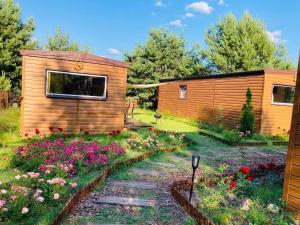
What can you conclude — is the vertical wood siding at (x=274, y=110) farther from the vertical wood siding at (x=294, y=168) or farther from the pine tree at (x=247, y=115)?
the vertical wood siding at (x=294, y=168)

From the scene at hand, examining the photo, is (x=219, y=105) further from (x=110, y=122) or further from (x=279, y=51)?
(x=279, y=51)

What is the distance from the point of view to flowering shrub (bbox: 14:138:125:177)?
17.4ft

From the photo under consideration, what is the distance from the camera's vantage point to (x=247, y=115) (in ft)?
39.5

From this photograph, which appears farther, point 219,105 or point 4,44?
point 4,44

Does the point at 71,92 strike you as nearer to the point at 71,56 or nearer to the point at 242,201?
the point at 71,56

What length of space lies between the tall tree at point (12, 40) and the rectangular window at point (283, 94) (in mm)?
18417

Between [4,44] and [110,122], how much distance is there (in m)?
16.6

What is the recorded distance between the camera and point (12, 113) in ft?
34.6

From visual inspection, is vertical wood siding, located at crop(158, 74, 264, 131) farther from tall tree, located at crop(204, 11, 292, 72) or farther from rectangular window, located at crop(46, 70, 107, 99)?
tall tree, located at crop(204, 11, 292, 72)

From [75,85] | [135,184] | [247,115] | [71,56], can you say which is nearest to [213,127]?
[247,115]

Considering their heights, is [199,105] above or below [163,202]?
above

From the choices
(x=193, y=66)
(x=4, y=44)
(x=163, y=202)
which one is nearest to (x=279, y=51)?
(x=193, y=66)

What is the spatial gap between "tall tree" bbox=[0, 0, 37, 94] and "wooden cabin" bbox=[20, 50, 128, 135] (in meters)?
14.7

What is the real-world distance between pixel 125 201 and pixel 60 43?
107ft
